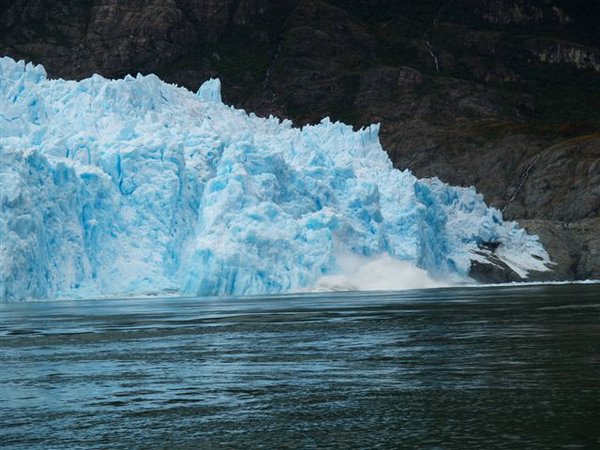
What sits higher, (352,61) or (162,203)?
(352,61)

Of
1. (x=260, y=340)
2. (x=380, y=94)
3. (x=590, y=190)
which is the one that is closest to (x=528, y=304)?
(x=260, y=340)

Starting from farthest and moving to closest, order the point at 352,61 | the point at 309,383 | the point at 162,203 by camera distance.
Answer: the point at 352,61
the point at 162,203
the point at 309,383

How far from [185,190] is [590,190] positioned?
62.6m

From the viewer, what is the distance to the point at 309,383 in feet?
61.1

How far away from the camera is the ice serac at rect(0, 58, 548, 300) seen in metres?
52.1

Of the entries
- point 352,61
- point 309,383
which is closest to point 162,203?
point 309,383

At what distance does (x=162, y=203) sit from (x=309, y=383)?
37.8 metres

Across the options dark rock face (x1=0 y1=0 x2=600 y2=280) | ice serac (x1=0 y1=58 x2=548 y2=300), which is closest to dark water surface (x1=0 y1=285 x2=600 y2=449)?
ice serac (x1=0 y1=58 x2=548 y2=300)

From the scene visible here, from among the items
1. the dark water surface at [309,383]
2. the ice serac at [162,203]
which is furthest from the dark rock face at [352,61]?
the dark water surface at [309,383]

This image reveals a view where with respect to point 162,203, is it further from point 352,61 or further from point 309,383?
point 352,61

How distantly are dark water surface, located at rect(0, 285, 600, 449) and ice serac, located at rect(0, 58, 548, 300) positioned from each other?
18.8 m

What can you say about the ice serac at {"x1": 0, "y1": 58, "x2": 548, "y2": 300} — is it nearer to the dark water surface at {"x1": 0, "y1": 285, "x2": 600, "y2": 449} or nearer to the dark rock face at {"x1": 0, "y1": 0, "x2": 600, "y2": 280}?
the dark water surface at {"x1": 0, "y1": 285, "x2": 600, "y2": 449}

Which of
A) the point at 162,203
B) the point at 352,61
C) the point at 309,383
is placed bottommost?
the point at 309,383

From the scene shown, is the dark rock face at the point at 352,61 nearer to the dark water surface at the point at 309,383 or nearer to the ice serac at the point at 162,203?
the ice serac at the point at 162,203
